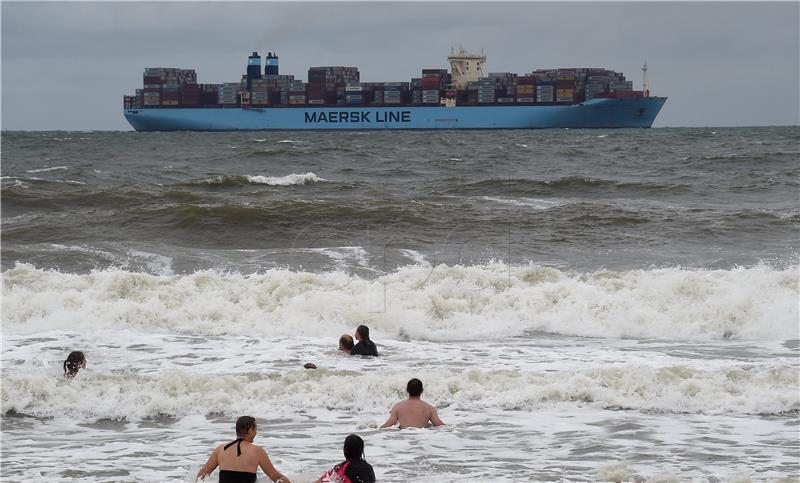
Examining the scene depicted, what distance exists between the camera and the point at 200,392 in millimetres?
9945

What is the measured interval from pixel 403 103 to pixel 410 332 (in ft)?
303

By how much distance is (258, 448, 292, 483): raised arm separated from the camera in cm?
721

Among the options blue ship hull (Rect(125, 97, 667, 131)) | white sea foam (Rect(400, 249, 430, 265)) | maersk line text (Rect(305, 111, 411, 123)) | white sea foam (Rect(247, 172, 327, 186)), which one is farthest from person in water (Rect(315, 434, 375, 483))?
maersk line text (Rect(305, 111, 411, 123))

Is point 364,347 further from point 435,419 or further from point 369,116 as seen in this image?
point 369,116

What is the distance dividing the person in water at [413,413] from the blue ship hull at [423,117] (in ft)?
305

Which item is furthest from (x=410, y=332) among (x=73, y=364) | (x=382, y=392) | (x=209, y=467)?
(x=209, y=467)

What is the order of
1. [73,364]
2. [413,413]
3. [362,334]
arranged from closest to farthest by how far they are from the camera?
[413,413] → [73,364] → [362,334]

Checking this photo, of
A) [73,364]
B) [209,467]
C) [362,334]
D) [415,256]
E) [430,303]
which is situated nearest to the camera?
[209,467]

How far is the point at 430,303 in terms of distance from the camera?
14766 millimetres

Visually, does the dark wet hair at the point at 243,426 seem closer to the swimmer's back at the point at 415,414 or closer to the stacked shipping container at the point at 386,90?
the swimmer's back at the point at 415,414

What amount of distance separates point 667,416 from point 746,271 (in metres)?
7.56

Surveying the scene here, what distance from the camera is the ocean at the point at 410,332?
829 centimetres

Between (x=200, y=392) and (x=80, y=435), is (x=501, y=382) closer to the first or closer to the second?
(x=200, y=392)

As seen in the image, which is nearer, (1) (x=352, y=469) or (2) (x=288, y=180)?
(1) (x=352, y=469)
